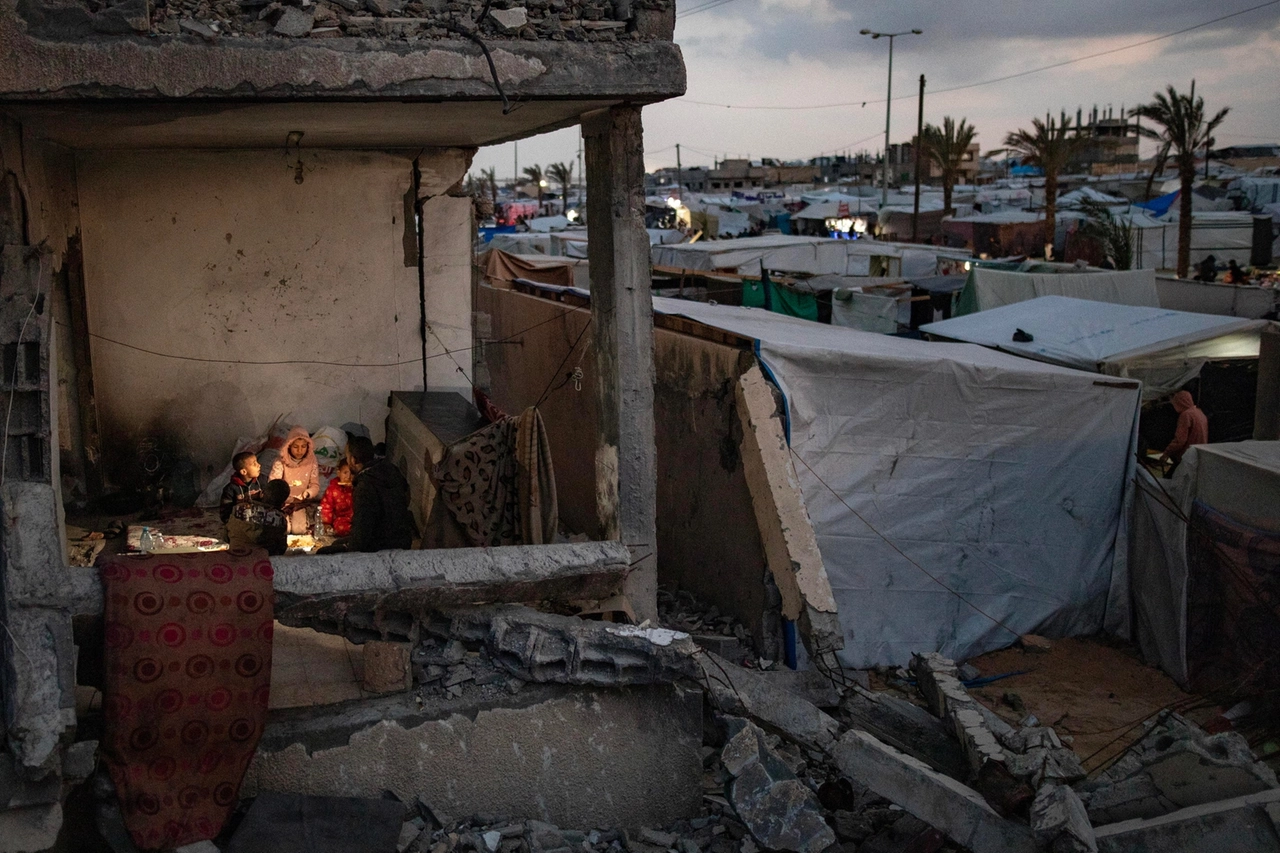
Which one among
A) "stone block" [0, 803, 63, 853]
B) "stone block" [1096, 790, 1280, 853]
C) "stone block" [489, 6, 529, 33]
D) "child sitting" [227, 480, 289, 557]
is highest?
"stone block" [489, 6, 529, 33]

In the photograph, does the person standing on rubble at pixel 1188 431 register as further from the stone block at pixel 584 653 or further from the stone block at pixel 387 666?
the stone block at pixel 387 666

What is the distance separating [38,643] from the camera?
3.94 metres

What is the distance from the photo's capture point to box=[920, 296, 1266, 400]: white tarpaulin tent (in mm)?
11211

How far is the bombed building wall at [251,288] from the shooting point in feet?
28.3

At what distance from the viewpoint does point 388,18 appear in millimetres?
4918

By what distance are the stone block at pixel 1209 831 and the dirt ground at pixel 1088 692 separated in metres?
2.23

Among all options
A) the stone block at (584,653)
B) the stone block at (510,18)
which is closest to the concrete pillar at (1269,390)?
the stone block at (584,653)

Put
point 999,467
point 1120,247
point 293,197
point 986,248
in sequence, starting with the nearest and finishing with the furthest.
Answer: point 999,467 < point 293,197 < point 1120,247 < point 986,248

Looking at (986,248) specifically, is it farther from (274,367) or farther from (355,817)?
(355,817)

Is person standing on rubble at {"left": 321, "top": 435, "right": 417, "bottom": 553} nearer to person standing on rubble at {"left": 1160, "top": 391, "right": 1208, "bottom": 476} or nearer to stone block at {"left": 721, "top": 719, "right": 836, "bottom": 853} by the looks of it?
stone block at {"left": 721, "top": 719, "right": 836, "bottom": 853}

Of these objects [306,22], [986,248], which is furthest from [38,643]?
[986,248]

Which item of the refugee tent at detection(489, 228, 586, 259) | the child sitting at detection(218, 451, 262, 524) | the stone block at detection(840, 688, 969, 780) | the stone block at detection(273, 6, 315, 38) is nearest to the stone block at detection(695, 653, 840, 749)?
the stone block at detection(840, 688, 969, 780)

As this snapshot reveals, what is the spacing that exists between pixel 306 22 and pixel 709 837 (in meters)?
4.12

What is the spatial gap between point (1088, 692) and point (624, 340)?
442cm
